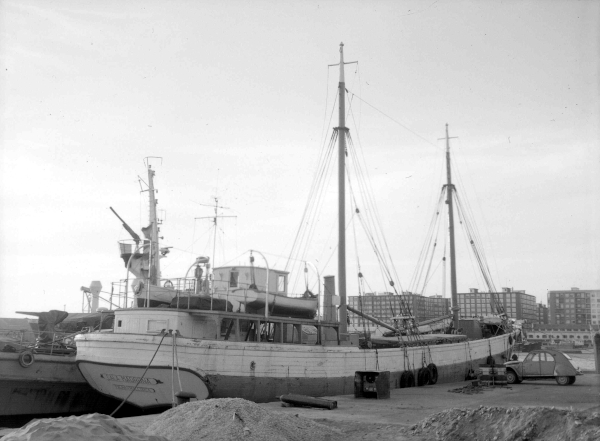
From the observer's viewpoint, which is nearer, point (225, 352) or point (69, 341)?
point (225, 352)

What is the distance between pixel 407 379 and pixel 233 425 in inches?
673

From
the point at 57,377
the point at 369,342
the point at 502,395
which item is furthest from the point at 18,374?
the point at 502,395

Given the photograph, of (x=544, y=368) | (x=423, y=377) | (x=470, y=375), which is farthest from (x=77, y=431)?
(x=470, y=375)

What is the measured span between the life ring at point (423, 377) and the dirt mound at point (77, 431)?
75.3ft

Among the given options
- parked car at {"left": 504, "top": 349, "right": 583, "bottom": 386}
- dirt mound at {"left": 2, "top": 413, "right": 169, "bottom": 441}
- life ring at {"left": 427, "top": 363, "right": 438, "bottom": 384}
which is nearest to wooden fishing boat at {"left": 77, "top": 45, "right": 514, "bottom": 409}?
life ring at {"left": 427, "top": 363, "right": 438, "bottom": 384}

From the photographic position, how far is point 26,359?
21.1m

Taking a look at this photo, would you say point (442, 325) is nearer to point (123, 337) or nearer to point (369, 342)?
point (369, 342)

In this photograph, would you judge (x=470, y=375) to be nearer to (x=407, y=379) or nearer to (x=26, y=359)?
(x=407, y=379)

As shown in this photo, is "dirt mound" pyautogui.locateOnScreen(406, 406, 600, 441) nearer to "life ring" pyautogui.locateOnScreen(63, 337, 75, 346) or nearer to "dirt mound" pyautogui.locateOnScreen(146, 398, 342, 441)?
"dirt mound" pyautogui.locateOnScreen(146, 398, 342, 441)

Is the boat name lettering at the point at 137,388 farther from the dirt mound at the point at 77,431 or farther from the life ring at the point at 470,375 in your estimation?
the life ring at the point at 470,375

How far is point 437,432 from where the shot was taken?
1138cm

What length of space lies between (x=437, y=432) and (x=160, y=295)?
12.6 m

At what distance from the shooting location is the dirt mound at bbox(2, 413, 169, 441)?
612 cm

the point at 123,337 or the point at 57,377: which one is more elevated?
the point at 123,337
